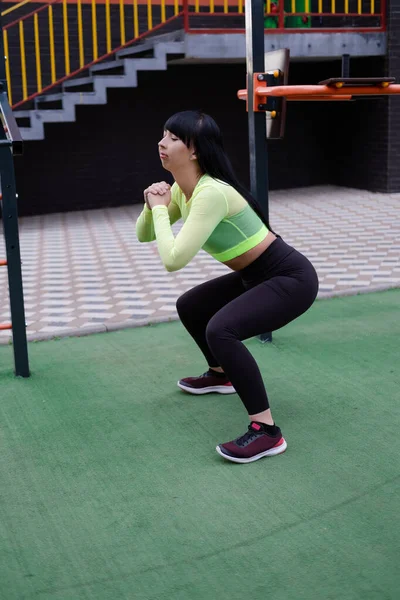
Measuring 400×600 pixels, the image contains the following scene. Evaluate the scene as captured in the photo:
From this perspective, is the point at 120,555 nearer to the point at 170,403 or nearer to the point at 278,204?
the point at 170,403

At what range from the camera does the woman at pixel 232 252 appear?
11.4ft

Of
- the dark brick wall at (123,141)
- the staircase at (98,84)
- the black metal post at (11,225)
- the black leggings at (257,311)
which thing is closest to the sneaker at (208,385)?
the black leggings at (257,311)

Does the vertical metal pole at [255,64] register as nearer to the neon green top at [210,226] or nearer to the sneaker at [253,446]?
the neon green top at [210,226]

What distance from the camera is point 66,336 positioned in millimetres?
5664

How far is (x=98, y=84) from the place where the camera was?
36.2 feet

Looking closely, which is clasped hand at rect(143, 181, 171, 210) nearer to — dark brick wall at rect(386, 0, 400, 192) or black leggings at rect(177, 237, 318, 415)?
black leggings at rect(177, 237, 318, 415)

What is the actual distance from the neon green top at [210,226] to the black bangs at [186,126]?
0.19 metres

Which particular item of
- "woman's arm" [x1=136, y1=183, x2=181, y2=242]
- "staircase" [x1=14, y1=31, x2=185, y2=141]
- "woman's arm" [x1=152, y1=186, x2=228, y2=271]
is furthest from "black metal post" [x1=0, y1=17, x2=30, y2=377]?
"staircase" [x1=14, y1=31, x2=185, y2=141]

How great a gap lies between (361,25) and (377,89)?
9247 millimetres

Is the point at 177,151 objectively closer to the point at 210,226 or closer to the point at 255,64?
the point at 210,226

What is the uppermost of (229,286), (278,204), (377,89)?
(377,89)

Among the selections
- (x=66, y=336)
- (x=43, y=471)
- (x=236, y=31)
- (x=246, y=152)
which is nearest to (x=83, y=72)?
(x=236, y=31)

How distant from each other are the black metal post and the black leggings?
4.46 ft

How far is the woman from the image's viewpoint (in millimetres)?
3480
